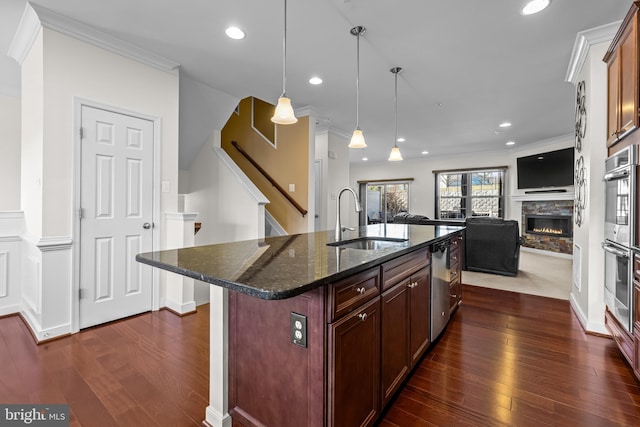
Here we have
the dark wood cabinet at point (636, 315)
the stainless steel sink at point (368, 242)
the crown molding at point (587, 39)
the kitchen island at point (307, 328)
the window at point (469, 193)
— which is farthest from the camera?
the window at point (469, 193)

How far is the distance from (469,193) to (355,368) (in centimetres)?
849

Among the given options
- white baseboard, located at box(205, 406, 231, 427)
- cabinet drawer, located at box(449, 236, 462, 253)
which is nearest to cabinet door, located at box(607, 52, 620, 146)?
cabinet drawer, located at box(449, 236, 462, 253)

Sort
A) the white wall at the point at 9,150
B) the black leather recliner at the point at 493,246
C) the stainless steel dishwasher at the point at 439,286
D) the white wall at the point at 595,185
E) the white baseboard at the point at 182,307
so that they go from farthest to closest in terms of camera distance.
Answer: the black leather recliner at the point at 493,246, the white wall at the point at 9,150, the white baseboard at the point at 182,307, the white wall at the point at 595,185, the stainless steel dishwasher at the point at 439,286

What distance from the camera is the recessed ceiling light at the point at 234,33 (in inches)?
101

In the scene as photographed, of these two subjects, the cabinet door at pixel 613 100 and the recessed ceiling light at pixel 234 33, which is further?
the recessed ceiling light at pixel 234 33

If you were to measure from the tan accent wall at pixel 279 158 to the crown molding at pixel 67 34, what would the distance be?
6.99 ft

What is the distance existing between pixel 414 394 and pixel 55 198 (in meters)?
3.10

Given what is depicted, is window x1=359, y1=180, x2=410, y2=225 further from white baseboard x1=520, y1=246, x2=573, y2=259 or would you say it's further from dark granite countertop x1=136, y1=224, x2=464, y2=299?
dark granite countertop x1=136, y1=224, x2=464, y2=299

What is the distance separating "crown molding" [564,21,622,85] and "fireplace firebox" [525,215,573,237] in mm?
4696

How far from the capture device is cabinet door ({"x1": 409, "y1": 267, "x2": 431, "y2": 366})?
1.93 meters

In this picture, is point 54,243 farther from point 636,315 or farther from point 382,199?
point 382,199

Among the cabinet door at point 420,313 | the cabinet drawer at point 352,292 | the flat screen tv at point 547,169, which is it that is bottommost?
the cabinet door at point 420,313

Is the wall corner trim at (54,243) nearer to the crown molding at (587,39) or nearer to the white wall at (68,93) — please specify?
A: the white wall at (68,93)

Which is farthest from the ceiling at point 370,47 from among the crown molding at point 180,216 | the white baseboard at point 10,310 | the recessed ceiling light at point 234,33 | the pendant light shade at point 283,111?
the white baseboard at point 10,310
